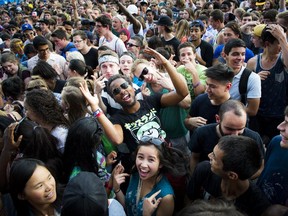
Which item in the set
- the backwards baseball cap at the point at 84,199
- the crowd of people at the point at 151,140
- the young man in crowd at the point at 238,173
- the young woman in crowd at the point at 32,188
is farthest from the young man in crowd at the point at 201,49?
the backwards baseball cap at the point at 84,199

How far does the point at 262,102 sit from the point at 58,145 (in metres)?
2.30

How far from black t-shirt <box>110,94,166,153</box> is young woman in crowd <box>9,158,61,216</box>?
92 centimetres

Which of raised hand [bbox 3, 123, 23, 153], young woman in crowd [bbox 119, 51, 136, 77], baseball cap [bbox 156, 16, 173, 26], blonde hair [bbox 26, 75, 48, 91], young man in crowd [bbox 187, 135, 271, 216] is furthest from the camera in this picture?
baseball cap [bbox 156, 16, 173, 26]

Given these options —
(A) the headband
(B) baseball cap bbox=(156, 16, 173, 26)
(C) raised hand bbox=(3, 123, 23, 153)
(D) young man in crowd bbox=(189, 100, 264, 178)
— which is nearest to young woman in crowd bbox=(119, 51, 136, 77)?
(A) the headband

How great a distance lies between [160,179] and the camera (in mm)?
2494

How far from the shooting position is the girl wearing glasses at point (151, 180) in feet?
7.66

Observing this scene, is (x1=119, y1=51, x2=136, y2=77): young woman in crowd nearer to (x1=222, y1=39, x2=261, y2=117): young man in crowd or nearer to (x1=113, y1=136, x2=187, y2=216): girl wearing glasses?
(x1=222, y1=39, x2=261, y2=117): young man in crowd

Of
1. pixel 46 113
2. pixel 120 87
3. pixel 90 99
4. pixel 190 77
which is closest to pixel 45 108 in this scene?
pixel 46 113

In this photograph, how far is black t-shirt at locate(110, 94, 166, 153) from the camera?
296 centimetres

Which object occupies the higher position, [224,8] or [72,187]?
[72,187]

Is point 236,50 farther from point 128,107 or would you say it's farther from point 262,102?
point 128,107

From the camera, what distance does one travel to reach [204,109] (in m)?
3.11

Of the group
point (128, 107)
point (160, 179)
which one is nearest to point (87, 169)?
point (160, 179)

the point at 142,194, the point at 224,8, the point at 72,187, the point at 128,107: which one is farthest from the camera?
the point at 224,8
